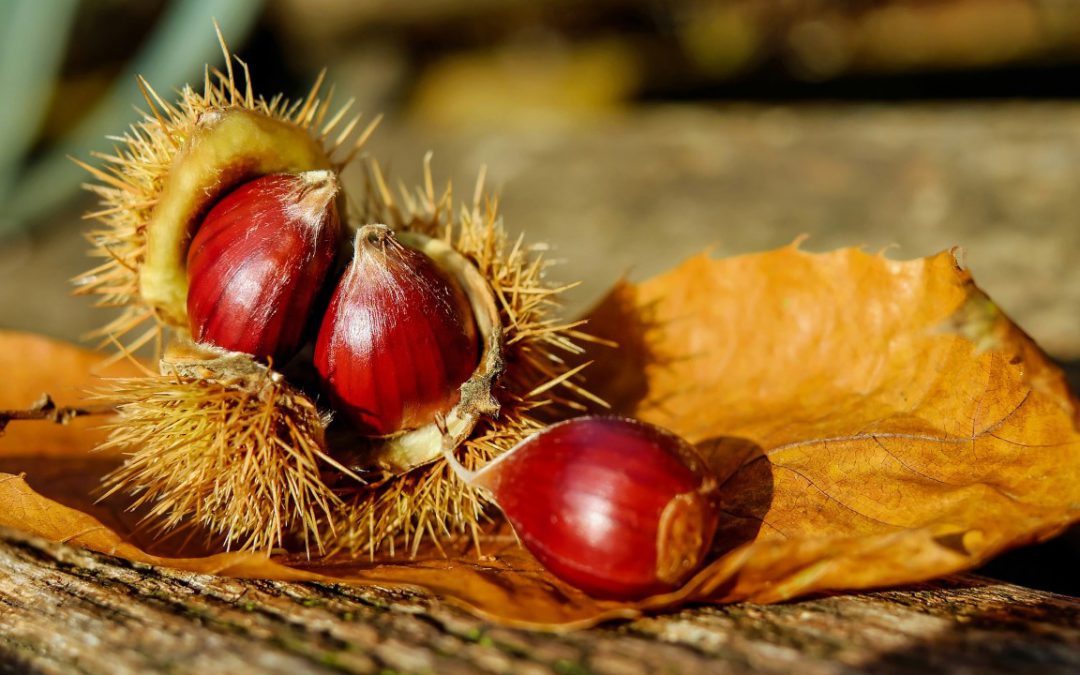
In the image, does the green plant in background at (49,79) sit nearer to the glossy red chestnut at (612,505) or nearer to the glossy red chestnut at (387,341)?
the glossy red chestnut at (387,341)

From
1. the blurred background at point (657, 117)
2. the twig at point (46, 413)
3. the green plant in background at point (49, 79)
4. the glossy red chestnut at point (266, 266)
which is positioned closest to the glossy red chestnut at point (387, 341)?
the glossy red chestnut at point (266, 266)

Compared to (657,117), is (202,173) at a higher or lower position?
lower

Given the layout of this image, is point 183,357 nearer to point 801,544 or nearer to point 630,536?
point 630,536

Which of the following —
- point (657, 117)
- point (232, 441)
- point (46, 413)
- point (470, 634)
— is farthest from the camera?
point (657, 117)

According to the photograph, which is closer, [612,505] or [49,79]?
[612,505]

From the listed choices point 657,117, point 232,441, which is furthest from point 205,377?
point 657,117

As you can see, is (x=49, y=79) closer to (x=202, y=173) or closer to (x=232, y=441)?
(x=202, y=173)

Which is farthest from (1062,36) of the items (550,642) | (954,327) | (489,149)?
(550,642)
